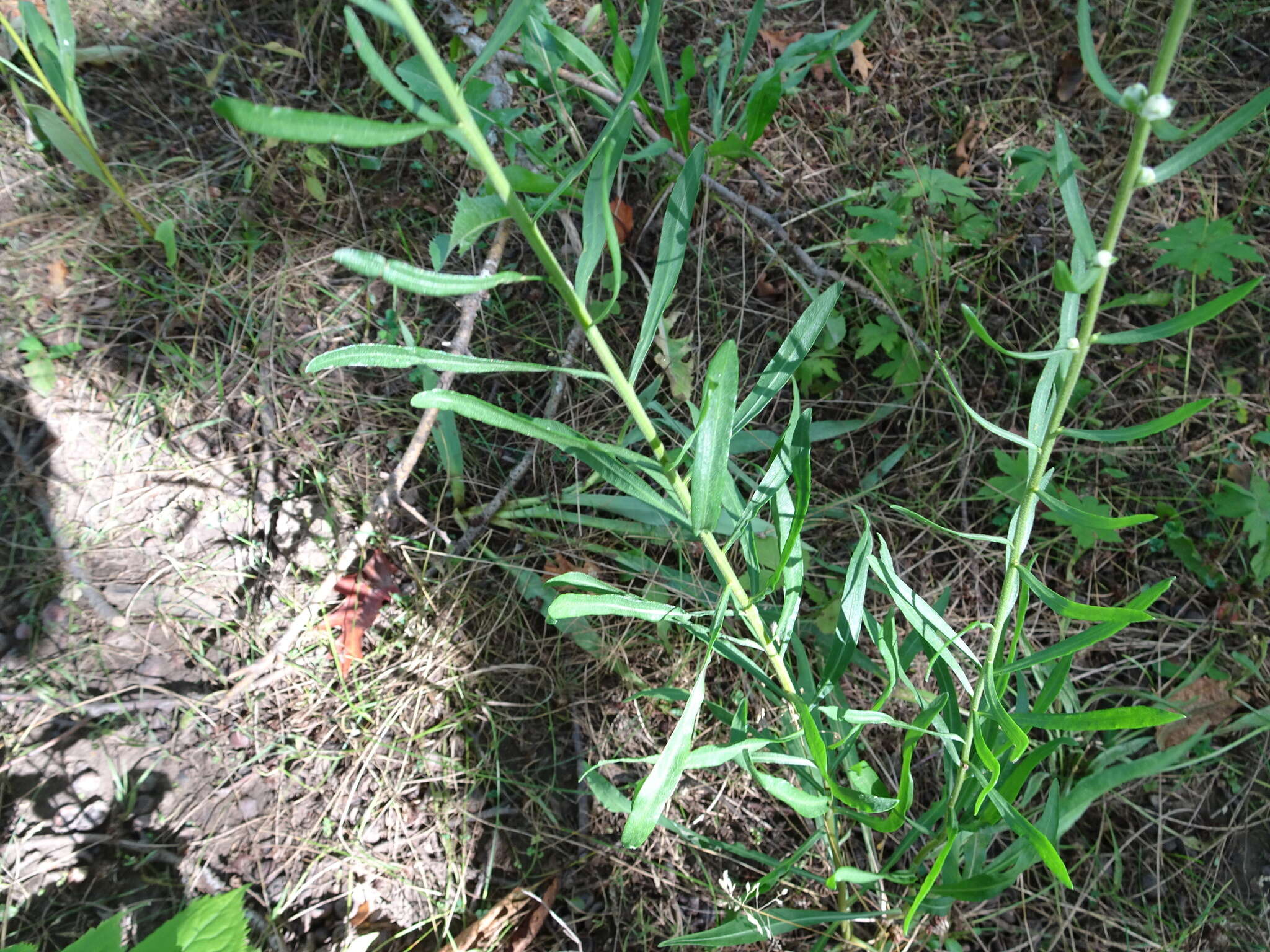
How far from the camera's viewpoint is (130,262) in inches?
88.0

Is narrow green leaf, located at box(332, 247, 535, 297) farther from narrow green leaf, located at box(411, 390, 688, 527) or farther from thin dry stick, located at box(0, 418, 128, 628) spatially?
thin dry stick, located at box(0, 418, 128, 628)

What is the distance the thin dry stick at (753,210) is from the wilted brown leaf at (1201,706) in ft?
3.32

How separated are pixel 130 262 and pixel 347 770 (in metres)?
1.51

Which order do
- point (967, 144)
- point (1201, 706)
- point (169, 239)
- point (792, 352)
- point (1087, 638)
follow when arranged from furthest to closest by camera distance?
point (967, 144) → point (169, 239) → point (1201, 706) → point (792, 352) → point (1087, 638)

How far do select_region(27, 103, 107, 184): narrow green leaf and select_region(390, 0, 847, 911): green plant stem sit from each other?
5.73 ft

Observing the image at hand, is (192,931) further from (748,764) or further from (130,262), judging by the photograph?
(130,262)

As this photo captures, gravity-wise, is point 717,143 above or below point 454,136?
below

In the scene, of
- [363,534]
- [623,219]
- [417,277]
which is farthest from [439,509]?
[417,277]

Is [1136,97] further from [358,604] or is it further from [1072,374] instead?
[358,604]

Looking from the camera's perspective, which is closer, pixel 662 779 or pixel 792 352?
pixel 662 779

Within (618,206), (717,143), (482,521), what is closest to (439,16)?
(618,206)

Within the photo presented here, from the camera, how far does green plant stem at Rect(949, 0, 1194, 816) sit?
0.65 meters

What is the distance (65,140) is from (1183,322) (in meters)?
2.56

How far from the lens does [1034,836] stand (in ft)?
3.58
